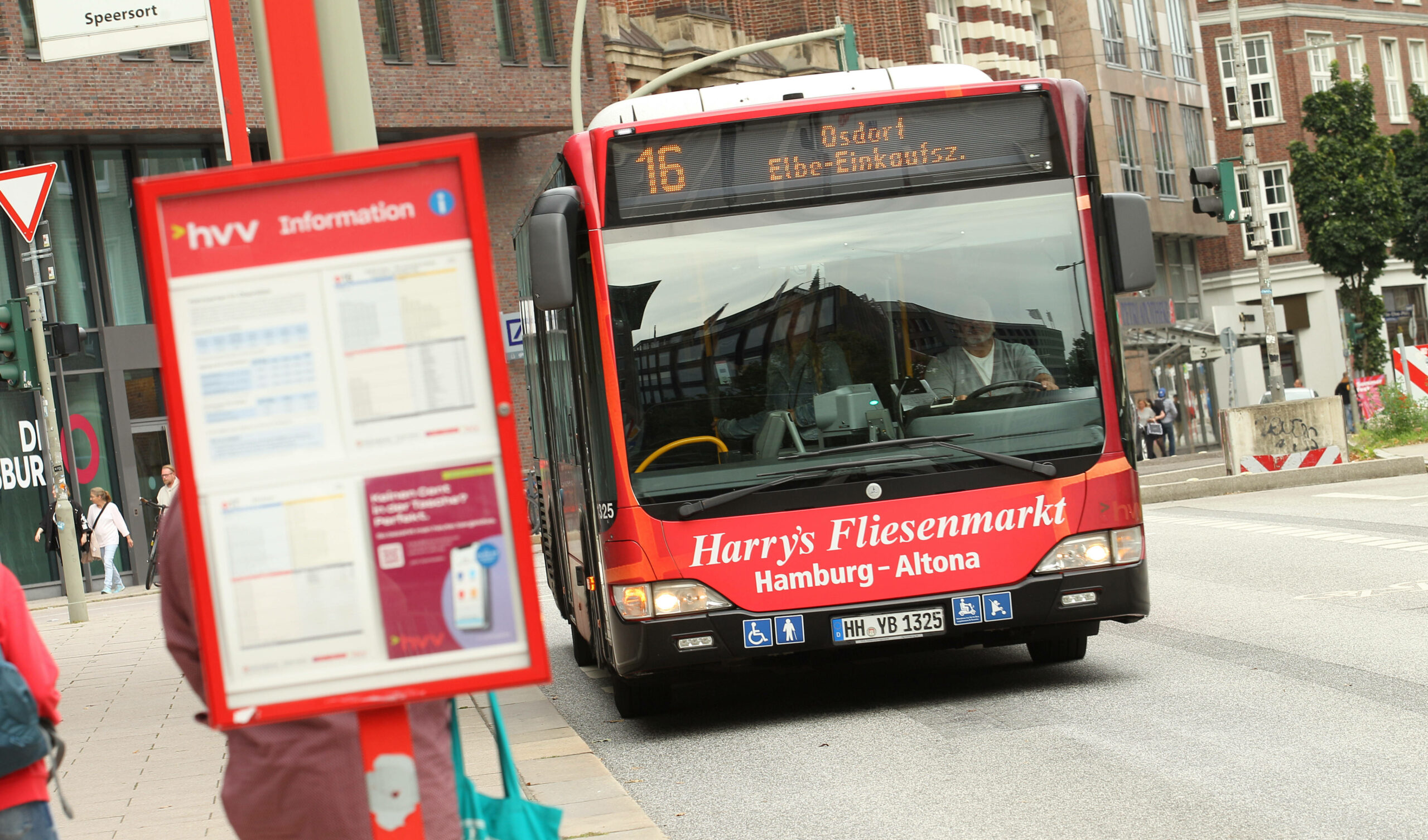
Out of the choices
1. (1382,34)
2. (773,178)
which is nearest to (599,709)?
(773,178)

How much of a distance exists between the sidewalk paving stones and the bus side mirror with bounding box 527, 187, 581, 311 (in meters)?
1.97

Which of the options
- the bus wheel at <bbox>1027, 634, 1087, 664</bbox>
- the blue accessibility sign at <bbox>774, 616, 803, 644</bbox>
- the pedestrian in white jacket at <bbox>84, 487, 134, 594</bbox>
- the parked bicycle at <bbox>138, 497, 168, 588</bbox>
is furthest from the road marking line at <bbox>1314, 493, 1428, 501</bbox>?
the parked bicycle at <bbox>138, 497, 168, 588</bbox>

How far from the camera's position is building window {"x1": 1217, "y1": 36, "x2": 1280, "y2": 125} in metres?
60.3

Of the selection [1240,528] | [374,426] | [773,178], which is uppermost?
[773,178]

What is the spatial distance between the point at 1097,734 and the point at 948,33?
45.2 meters

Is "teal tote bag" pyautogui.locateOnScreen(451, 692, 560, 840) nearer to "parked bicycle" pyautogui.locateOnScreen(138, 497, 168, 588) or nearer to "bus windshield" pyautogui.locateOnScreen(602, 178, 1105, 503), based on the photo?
"bus windshield" pyautogui.locateOnScreen(602, 178, 1105, 503)

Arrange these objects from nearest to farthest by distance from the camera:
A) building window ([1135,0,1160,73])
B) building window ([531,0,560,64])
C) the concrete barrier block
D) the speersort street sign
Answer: the speersort street sign
the concrete barrier block
building window ([531,0,560,64])
building window ([1135,0,1160,73])

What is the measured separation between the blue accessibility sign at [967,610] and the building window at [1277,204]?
173 feet

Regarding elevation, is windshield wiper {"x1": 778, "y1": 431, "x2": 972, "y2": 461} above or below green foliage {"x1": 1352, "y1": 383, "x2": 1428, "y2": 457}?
above

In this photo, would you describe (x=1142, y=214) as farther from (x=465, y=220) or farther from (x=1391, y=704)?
(x=465, y=220)

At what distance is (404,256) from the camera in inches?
134

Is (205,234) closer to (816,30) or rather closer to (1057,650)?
(1057,650)

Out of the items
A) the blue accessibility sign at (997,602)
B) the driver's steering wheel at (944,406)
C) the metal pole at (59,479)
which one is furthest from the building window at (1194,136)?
the blue accessibility sign at (997,602)

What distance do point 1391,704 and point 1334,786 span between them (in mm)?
1749
